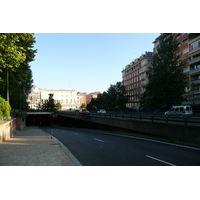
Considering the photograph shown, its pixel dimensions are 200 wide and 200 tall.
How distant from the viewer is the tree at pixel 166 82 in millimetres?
42822

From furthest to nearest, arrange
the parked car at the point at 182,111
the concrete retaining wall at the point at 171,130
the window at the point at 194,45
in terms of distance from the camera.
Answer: the window at the point at 194,45 < the parked car at the point at 182,111 < the concrete retaining wall at the point at 171,130

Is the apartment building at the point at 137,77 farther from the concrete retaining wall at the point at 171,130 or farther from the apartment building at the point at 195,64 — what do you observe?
the concrete retaining wall at the point at 171,130

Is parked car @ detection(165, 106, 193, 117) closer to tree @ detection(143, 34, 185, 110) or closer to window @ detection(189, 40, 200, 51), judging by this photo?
tree @ detection(143, 34, 185, 110)

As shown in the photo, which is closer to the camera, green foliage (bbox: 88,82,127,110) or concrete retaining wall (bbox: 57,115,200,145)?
concrete retaining wall (bbox: 57,115,200,145)

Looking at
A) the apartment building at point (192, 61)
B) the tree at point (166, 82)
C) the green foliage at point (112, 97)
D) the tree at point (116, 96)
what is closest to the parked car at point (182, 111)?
the tree at point (166, 82)

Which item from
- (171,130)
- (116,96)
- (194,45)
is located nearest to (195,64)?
(194,45)

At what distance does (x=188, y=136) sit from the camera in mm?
12875

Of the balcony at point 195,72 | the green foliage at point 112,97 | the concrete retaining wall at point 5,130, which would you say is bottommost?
the concrete retaining wall at point 5,130

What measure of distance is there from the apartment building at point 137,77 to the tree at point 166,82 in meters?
34.7

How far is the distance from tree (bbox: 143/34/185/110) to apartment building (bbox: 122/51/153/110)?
1366 inches

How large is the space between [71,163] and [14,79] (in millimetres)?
23935

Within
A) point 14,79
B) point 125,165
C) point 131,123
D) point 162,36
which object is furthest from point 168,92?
point 125,165

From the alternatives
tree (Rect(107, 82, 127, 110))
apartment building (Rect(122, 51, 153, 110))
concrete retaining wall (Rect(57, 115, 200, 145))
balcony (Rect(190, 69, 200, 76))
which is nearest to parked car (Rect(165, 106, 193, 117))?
concrete retaining wall (Rect(57, 115, 200, 145))

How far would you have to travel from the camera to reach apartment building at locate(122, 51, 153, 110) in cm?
8156
